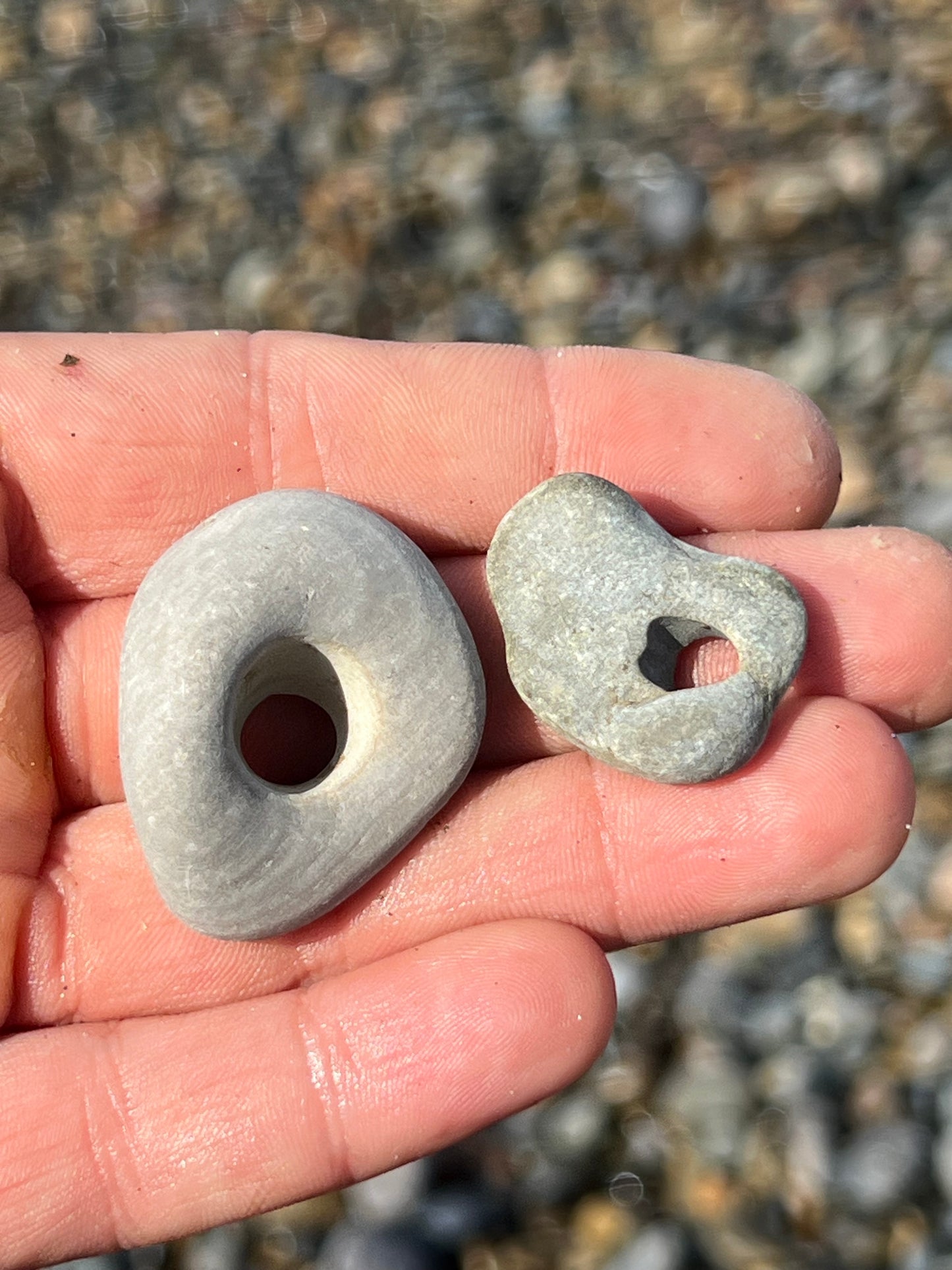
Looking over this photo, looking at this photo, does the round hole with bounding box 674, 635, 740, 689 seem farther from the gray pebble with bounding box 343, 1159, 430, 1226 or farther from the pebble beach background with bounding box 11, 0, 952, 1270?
the gray pebble with bounding box 343, 1159, 430, 1226

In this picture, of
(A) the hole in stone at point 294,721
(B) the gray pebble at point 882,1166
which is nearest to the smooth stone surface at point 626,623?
(A) the hole in stone at point 294,721

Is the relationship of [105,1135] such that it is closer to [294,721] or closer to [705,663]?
[294,721]

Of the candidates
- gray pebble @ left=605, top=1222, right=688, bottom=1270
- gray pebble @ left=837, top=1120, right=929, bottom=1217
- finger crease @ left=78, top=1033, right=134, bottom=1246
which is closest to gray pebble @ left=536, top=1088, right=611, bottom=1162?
gray pebble @ left=605, top=1222, right=688, bottom=1270

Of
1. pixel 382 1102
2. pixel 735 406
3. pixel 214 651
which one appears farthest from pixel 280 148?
pixel 382 1102

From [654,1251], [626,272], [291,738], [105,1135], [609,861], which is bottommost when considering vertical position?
[654,1251]

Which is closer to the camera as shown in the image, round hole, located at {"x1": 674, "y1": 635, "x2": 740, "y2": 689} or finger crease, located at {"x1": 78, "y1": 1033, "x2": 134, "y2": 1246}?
finger crease, located at {"x1": 78, "y1": 1033, "x2": 134, "y2": 1246}

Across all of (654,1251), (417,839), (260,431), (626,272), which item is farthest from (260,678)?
(626,272)
